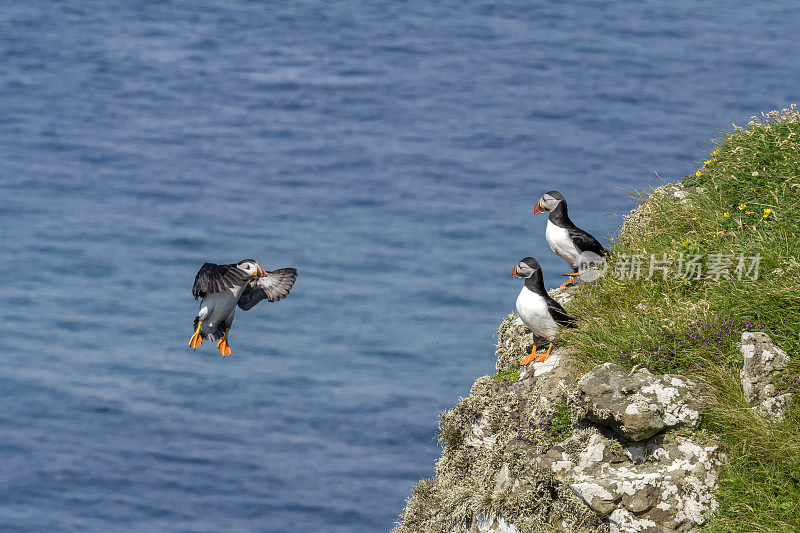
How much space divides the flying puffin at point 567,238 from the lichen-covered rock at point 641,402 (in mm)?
2192

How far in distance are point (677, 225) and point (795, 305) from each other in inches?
105

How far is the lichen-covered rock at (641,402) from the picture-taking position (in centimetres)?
905

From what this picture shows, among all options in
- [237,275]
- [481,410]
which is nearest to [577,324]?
[481,410]

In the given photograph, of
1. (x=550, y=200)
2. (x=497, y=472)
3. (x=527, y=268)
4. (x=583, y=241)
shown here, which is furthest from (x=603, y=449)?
(x=550, y=200)

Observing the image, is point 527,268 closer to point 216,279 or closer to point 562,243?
point 562,243

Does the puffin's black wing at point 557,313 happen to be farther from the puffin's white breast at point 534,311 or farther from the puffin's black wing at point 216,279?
the puffin's black wing at point 216,279

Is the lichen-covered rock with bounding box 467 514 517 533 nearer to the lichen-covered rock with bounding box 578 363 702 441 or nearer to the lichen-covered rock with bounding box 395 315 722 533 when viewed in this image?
the lichen-covered rock with bounding box 395 315 722 533

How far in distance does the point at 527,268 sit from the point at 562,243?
114 cm

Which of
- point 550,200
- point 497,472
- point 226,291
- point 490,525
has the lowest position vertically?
point 490,525

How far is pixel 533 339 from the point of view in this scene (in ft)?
36.5

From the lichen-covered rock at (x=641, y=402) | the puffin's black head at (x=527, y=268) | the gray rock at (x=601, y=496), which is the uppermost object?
the puffin's black head at (x=527, y=268)

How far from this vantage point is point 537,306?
10086 mm

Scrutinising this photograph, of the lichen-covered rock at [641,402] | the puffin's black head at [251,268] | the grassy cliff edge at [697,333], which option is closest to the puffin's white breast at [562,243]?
the grassy cliff edge at [697,333]

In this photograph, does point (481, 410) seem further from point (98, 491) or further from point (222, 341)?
point (98, 491)
